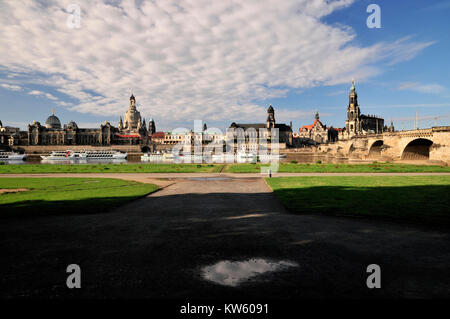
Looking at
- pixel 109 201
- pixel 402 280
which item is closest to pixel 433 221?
pixel 402 280

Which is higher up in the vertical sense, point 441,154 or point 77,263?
point 441,154

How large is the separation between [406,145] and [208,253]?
75535mm

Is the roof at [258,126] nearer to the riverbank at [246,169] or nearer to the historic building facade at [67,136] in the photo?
the historic building facade at [67,136]

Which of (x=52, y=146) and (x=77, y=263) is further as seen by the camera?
(x=52, y=146)

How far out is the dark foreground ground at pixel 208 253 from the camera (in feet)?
18.2

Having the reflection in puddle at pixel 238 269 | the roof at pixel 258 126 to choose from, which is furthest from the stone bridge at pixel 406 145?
the roof at pixel 258 126

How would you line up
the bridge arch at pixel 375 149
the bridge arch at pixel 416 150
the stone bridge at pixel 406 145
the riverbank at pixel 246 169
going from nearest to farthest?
the riverbank at pixel 246 169, the stone bridge at pixel 406 145, the bridge arch at pixel 416 150, the bridge arch at pixel 375 149

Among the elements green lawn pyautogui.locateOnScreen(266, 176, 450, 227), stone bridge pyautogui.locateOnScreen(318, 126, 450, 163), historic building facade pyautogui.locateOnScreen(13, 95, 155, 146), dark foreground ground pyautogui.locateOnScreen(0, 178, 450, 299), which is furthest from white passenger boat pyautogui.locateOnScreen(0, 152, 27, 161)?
stone bridge pyautogui.locateOnScreen(318, 126, 450, 163)

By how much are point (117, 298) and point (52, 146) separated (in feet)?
698

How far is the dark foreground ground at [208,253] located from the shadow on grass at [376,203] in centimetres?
99

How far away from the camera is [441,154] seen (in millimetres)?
54844

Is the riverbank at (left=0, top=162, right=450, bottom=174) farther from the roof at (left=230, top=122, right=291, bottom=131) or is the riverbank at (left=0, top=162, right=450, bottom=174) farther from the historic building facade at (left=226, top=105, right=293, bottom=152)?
the roof at (left=230, top=122, right=291, bottom=131)

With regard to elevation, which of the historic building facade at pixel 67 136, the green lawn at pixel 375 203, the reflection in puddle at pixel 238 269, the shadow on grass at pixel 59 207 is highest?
the historic building facade at pixel 67 136
